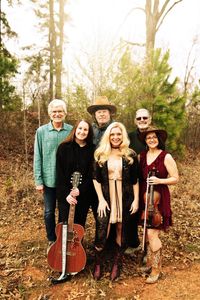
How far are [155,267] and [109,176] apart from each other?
1290 millimetres

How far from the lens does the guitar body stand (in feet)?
12.7

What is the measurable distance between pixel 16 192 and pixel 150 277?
423 centimetres

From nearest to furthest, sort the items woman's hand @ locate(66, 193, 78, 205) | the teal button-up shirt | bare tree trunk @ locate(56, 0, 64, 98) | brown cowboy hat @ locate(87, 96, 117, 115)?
woman's hand @ locate(66, 193, 78, 205)
the teal button-up shirt
brown cowboy hat @ locate(87, 96, 117, 115)
bare tree trunk @ locate(56, 0, 64, 98)

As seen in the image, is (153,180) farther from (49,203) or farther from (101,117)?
(49,203)

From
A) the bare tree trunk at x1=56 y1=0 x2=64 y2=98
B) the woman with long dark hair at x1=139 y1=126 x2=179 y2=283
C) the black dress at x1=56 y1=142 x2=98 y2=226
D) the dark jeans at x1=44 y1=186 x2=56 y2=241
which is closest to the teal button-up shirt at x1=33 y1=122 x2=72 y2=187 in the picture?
the dark jeans at x1=44 y1=186 x2=56 y2=241

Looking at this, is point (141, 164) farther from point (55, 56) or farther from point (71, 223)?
point (55, 56)

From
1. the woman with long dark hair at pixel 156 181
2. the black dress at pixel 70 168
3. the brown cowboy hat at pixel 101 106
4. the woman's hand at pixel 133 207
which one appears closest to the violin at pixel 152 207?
the woman with long dark hair at pixel 156 181

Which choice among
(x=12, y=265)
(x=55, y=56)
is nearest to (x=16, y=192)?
(x=12, y=265)

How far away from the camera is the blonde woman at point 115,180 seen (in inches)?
148

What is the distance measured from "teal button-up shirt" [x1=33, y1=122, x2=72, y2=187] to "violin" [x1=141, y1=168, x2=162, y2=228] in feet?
4.10

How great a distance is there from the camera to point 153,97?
9.44m

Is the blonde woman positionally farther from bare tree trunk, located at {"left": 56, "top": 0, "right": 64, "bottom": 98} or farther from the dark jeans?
bare tree trunk, located at {"left": 56, "top": 0, "right": 64, "bottom": 98}

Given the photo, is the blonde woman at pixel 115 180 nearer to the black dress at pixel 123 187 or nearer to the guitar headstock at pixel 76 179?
the black dress at pixel 123 187

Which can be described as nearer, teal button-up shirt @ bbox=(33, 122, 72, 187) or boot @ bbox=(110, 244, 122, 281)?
boot @ bbox=(110, 244, 122, 281)
